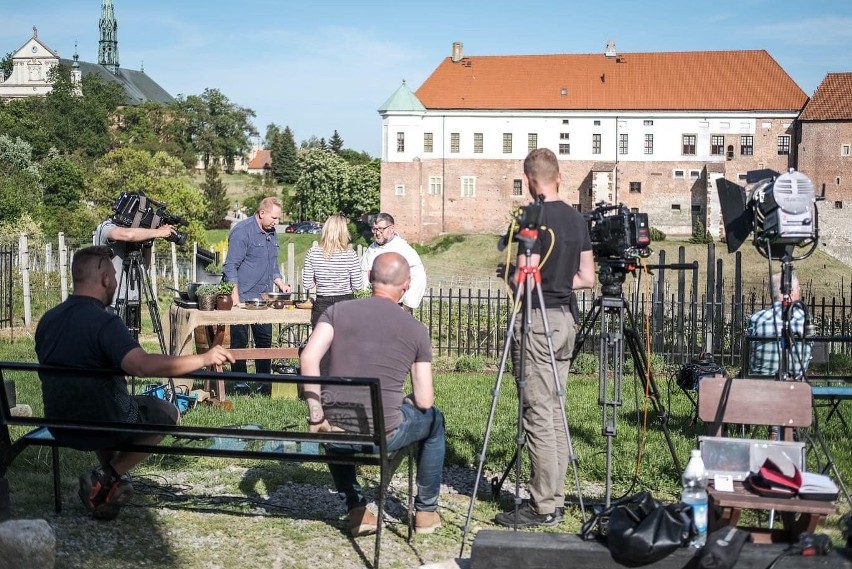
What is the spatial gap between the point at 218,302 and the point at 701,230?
60.8m

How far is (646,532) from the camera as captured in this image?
151 inches

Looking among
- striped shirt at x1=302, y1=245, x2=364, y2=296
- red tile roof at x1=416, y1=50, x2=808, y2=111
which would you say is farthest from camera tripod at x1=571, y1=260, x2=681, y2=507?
red tile roof at x1=416, y1=50, x2=808, y2=111

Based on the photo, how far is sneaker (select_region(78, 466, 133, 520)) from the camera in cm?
522

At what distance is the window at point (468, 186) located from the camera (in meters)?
69.2

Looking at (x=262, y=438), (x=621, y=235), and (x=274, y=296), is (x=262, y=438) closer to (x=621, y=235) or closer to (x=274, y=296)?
(x=621, y=235)

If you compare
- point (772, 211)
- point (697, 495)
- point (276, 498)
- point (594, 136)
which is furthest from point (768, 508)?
point (594, 136)

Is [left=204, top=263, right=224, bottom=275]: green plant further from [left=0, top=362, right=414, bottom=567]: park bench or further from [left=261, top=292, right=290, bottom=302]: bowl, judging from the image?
[left=0, top=362, right=414, bottom=567]: park bench

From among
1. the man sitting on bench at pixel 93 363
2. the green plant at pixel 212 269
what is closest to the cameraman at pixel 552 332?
the man sitting on bench at pixel 93 363

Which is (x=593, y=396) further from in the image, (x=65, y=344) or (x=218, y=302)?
(x=65, y=344)

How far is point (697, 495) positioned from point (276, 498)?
2854 millimetres

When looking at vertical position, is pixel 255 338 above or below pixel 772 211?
below

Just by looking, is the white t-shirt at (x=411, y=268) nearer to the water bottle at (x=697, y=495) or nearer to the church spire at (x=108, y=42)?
the water bottle at (x=697, y=495)

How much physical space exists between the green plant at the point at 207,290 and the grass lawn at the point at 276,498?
1169 mm

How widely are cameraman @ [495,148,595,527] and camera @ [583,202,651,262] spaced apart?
0.21 m
